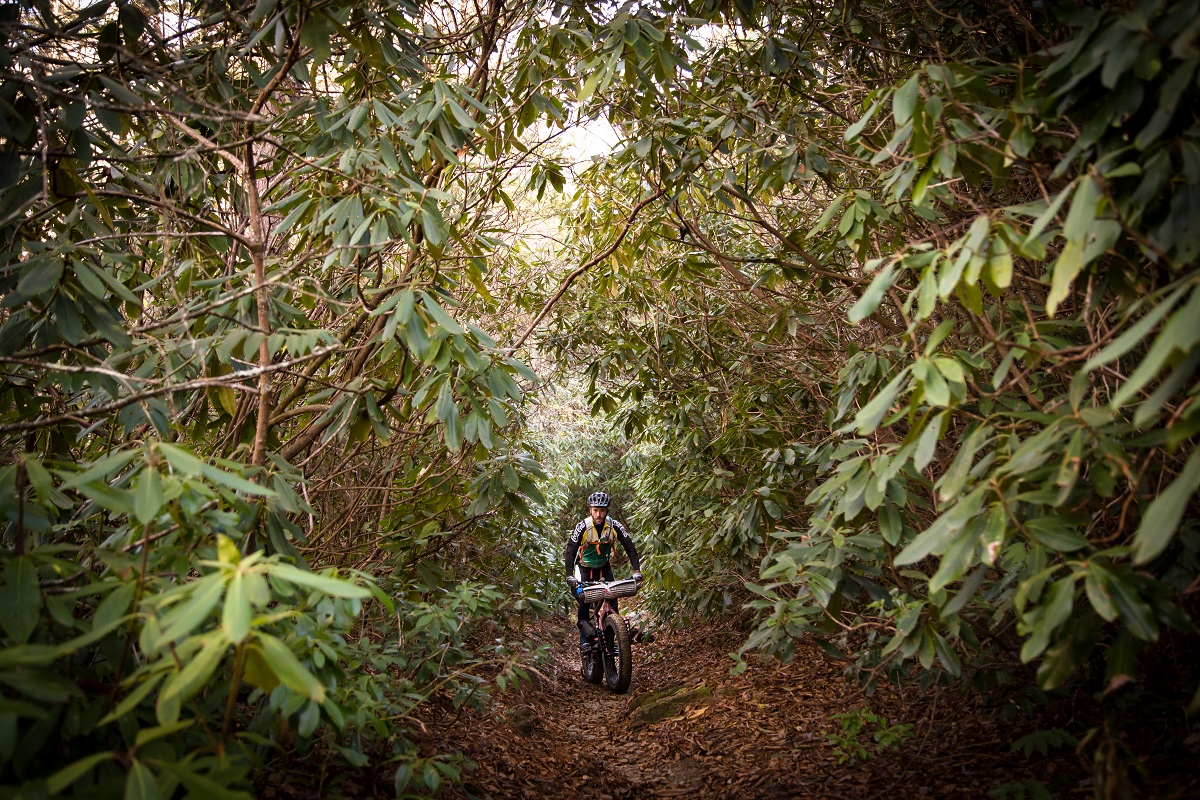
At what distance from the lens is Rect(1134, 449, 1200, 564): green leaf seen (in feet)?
4.40

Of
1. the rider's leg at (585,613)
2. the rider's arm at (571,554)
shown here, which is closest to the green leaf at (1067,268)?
the rider's arm at (571,554)

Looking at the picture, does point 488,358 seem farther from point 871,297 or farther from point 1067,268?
point 1067,268

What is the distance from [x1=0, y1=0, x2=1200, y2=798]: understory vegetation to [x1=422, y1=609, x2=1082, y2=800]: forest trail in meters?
0.29

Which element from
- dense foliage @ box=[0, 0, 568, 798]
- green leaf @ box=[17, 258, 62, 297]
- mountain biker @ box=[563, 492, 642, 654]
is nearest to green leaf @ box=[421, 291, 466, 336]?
dense foliage @ box=[0, 0, 568, 798]

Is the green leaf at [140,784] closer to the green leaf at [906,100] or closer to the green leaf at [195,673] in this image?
the green leaf at [195,673]

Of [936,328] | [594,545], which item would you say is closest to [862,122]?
[936,328]

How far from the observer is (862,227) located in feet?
9.50

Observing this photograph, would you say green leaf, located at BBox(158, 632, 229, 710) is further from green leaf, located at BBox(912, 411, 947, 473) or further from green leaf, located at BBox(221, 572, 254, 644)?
green leaf, located at BBox(912, 411, 947, 473)

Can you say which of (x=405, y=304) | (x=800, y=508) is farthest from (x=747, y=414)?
(x=405, y=304)

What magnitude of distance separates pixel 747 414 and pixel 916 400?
3397mm

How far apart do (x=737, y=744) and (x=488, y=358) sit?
3225 millimetres

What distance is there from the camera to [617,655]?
6.69 meters

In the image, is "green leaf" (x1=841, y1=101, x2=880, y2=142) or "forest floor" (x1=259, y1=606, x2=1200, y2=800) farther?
"forest floor" (x1=259, y1=606, x2=1200, y2=800)

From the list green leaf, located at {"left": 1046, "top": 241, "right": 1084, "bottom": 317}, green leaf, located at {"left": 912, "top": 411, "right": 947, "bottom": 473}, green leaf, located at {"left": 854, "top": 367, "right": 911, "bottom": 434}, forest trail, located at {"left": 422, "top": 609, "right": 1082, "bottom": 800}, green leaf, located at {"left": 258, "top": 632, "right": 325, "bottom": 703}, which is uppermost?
green leaf, located at {"left": 1046, "top": 241, "right": 1084, "bottom": 317}
